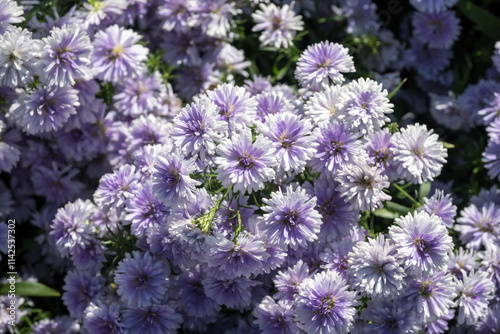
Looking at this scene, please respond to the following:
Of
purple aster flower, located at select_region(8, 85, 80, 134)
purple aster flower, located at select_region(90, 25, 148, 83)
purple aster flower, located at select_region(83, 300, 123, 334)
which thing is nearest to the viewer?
purple aster flower, located at select_region(83, 300, 123, 334)

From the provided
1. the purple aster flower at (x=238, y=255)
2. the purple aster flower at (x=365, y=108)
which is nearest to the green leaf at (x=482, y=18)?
the purple aster flower at (x=365, y=108)

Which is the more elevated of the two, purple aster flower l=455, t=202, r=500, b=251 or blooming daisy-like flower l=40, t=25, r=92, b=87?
blooming daisy-like flower l=40, t=25, r=92, b=87

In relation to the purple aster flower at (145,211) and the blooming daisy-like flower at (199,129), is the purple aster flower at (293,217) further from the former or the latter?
the purple aster flower at (145,211)

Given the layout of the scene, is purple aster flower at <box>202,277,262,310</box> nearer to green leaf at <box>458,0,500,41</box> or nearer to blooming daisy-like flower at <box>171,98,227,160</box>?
blooming daisy-like flower at <box>171,98,227,160</box>

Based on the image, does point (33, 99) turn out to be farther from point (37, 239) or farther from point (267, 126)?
point (267, 126)

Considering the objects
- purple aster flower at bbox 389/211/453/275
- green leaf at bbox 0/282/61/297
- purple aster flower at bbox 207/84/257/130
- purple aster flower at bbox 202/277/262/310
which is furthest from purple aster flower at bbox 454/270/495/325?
green leaf at bbox 0/282/61/297

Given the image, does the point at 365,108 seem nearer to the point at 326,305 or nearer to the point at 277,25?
the point at 326,305
